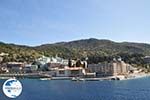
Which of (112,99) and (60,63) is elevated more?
(60,63)

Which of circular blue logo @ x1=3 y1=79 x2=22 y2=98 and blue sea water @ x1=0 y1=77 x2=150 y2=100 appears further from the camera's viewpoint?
blue sea water @ x1=0 y1=77 x2=150 y2=100

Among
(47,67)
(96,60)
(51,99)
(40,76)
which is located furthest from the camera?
(96,60)

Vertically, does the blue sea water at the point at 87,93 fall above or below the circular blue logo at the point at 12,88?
below

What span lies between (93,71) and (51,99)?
81.9m

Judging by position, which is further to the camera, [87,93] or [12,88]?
[87,93]

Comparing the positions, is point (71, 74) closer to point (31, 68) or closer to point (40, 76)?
point (40, 76)

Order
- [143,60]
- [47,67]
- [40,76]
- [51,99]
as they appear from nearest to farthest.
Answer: [51,99]
[40,76]
[47,67]
[143,60]

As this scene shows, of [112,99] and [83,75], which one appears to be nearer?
[112,99]

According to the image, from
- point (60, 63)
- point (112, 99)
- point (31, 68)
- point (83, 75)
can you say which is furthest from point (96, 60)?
point (112, 99)

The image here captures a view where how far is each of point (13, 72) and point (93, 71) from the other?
3389 cm

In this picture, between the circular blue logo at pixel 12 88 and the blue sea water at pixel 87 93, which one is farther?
the blue sea water at pixel 87 93

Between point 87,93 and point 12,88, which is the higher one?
point 12,88

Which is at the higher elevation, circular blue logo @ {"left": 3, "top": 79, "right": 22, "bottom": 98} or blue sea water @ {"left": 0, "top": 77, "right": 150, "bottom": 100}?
circular blue logo @ {"left": 3, "top": 79, "right": 22, "bottom": 98}

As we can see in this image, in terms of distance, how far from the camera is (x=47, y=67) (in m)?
133
